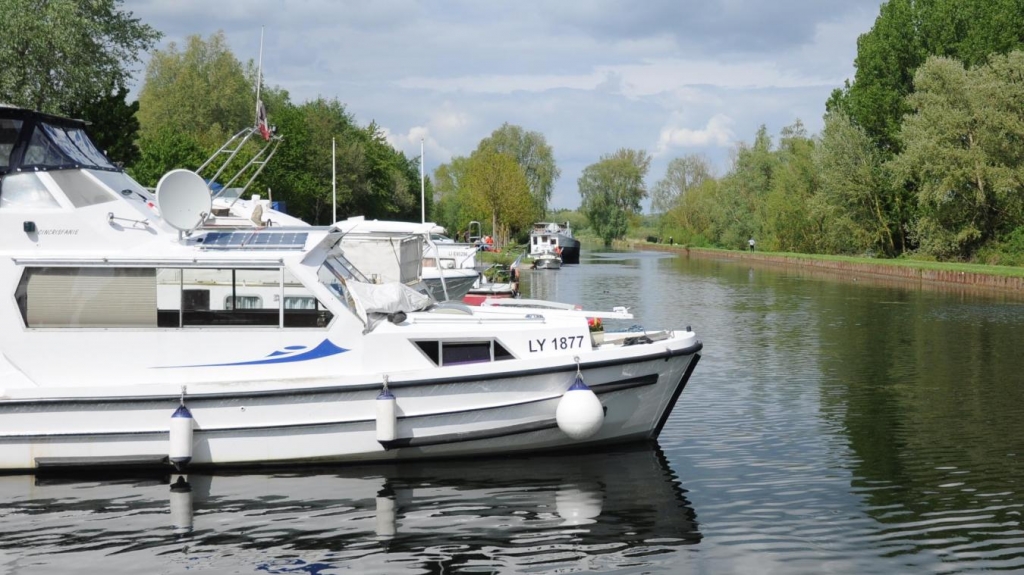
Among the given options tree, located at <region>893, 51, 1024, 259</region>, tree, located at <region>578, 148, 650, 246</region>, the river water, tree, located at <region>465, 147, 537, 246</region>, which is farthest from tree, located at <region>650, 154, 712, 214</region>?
the river water

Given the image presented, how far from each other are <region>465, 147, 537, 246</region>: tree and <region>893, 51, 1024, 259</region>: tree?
47.4 m

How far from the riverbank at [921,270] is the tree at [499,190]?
2742 cm

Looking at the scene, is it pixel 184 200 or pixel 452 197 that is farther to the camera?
pixel 452 197

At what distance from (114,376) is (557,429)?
5884mm

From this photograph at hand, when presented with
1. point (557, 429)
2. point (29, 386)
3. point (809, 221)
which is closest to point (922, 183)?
point (809, 221)

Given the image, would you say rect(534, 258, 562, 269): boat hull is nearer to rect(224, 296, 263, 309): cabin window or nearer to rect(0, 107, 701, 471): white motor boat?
rect(0, 107, 701, 471): white motor boat

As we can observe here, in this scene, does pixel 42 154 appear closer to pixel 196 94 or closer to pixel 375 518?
pixel 375 518

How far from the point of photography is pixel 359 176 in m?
88.9

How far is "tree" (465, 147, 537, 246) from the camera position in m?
101

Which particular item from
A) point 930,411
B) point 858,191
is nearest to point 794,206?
point 858,191

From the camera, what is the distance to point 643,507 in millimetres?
12680

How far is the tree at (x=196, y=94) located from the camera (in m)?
86.3

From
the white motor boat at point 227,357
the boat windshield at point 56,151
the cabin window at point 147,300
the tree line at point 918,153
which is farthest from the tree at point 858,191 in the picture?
the boat windshield at point 56,151

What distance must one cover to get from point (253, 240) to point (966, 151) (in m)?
49.7
